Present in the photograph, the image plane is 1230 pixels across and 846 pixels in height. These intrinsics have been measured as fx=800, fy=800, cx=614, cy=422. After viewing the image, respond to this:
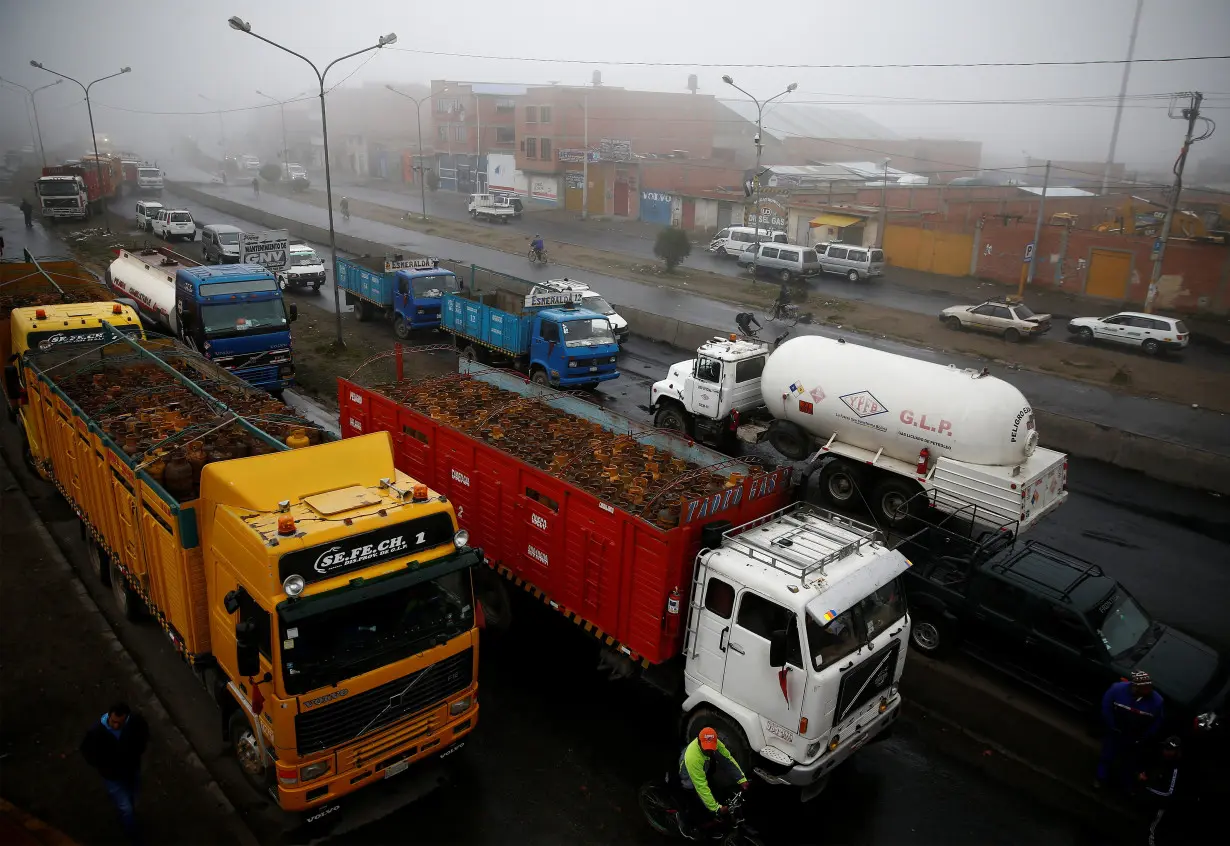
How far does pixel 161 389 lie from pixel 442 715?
786 centimetres

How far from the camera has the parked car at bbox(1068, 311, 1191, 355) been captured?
28609mm

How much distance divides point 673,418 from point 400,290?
12223 millimetres

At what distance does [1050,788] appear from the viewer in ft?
29.1

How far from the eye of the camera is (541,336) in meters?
21.8

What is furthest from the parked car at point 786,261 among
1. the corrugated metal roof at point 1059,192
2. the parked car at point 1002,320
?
the corrugated metal roof at point 1059,192

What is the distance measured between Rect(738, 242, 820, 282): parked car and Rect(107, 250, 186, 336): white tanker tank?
2477 cm

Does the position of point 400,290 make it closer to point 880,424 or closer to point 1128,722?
point 880,424

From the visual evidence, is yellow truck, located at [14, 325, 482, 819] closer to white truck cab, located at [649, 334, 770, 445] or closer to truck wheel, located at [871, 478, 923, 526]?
truck wheel, located at [871, 478, 923, 526]

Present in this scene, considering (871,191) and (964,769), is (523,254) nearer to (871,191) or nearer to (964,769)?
(871,191)

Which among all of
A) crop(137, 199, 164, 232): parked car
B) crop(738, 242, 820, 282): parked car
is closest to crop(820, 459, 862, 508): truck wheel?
crop(738, 242, 820, 282): parked car

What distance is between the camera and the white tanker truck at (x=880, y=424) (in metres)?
13.5

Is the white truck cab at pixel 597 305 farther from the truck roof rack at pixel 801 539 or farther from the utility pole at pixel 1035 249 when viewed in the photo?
the utility pole at pixel 1035 249

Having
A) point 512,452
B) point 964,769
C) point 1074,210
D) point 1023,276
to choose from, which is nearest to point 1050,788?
point 964,769

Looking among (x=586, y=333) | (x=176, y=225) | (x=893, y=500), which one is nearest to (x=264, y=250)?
(x=176, y=225)
